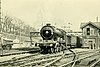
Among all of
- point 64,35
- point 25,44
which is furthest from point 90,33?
point 64,35

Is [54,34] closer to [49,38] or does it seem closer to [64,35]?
[49,38]

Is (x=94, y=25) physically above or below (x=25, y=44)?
above

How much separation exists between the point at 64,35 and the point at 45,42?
4.95 m

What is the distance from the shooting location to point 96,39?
47.8 m

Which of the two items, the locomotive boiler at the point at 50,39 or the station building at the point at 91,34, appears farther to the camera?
the station building at the point at 91,34

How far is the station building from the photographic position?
1857 inches

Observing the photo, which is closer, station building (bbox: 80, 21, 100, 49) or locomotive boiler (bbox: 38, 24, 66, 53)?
locomotive boiler (bbox: 38, 24, 66, 53)

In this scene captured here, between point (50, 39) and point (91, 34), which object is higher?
point (91, 34)

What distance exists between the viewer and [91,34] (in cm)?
4862

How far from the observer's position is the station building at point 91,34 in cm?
4717

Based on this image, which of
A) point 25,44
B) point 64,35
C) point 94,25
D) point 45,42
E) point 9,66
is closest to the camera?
point 9,66

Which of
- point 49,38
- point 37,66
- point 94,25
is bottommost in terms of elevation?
point 37,66

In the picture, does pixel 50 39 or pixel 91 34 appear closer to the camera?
pixel 50 39

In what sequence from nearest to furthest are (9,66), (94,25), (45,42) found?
(9,66) < (45,42) < (94,25)
